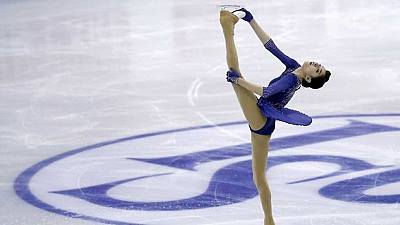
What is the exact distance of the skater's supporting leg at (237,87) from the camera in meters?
4.91

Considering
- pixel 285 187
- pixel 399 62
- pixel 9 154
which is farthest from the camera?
pixel 399 62

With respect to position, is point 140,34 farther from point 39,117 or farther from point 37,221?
point 37,221

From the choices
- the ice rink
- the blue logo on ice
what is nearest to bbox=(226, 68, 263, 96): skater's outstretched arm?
the ice rink

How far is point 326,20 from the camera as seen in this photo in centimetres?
1428

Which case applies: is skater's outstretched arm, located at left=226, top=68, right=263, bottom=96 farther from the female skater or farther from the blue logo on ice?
the blue logo on ice

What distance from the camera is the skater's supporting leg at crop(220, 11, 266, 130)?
4906 mm

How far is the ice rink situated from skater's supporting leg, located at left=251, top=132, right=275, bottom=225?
1.46ft

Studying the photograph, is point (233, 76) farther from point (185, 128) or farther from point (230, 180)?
point (185, 128)

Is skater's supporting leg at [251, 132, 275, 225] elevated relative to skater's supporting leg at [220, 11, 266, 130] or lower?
lower

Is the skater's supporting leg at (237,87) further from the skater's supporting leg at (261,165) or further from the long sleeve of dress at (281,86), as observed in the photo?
the long sleeve of dress at (281,86)

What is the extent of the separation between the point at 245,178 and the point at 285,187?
37 centimetres

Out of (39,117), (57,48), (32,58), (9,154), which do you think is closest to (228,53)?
(9,154)

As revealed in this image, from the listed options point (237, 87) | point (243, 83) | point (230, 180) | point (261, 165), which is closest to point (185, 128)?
point (230, 180)

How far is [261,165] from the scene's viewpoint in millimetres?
5098
